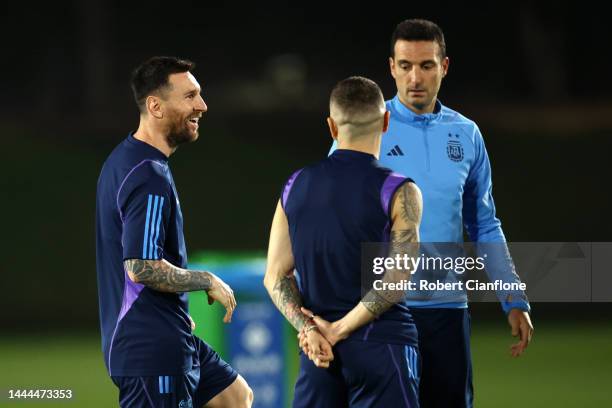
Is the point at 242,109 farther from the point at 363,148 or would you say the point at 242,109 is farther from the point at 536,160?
the point at 363,148

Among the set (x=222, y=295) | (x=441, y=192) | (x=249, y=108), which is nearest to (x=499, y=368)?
(x=441, y=192)

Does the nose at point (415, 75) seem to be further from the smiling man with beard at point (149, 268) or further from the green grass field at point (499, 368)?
the green grass field at point (499, 368)

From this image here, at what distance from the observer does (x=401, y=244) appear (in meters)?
4.70

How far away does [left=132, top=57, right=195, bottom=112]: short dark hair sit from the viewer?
5.58m

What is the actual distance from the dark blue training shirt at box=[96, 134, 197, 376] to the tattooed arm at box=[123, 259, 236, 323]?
2.0 inches

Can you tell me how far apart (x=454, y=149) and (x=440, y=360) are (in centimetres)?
99

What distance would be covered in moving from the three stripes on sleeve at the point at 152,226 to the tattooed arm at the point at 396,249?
941mm

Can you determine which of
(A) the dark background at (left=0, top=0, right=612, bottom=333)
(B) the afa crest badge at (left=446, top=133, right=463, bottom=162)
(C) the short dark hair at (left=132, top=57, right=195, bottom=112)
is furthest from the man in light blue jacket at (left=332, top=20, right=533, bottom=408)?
(A) the dark background at (left=0, top=0, right=612, bottom=333)

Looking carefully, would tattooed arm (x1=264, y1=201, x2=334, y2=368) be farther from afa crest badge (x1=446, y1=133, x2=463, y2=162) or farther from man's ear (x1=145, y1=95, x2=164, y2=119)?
afa crest badge (x1=446, y1=133, x2=463, y2=162)

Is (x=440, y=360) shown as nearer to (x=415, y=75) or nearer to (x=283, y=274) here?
(x=283, y=274)

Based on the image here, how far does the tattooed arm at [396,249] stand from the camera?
4.69 m

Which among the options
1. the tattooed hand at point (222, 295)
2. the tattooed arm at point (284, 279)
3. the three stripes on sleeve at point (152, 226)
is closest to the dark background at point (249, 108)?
the tattooed hand at point (222, 295)

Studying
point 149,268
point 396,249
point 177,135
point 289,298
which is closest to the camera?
point 396,249

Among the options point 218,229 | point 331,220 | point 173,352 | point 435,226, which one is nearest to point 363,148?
point 331,220
